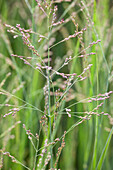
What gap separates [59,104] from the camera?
59 cm

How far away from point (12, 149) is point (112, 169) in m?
0.48

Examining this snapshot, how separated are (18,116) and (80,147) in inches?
13.5

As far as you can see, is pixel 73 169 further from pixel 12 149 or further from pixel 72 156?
pixel 12 149

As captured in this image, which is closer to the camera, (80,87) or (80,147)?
(80,147)

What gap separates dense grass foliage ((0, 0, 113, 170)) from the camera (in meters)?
0.60

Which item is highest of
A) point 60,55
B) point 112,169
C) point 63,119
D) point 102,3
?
point 102,3

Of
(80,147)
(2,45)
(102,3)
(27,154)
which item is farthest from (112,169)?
(2,45)

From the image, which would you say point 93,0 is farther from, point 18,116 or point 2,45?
point 2,45

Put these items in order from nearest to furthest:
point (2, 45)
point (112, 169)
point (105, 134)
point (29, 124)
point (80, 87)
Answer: point (29, 124) → point (112, 169) → point (105, 134) → point (80, 87) → point (2, 45)

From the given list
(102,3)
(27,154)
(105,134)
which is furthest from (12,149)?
(102,3)

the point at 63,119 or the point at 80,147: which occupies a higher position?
the point at 63,119

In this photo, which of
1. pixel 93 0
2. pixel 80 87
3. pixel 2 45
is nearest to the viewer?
pixel 93 0

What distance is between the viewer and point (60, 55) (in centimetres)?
164

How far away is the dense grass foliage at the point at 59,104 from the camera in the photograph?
1.95 feet
